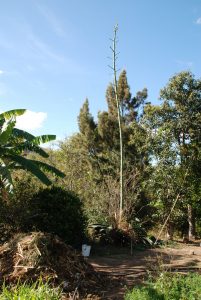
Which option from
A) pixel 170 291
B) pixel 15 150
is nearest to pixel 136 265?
pixel 170 291

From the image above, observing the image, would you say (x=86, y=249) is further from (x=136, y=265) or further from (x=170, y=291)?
(x=170, y=291)

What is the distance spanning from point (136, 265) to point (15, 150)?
4.74 m

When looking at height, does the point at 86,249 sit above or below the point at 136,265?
above

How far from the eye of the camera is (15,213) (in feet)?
27.9

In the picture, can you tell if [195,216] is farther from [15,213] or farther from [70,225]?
[15,213]

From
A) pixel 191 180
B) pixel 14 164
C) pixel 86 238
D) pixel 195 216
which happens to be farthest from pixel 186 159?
pixel 14 164

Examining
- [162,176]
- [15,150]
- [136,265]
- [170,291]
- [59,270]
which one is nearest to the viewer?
[170,291]

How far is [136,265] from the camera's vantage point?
311 inches

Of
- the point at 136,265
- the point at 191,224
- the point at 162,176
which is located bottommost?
the point at 136,265

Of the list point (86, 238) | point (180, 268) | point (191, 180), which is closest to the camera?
point (180, 268)

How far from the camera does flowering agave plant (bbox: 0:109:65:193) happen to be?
9.06 m

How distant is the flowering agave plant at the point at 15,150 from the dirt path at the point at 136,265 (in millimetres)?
2720

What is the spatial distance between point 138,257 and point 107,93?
15374 mm

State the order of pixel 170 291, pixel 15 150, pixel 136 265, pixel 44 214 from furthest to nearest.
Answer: pixel 15 150 < pixel 44 214 < pixel 136 265 < pixel 170 291
